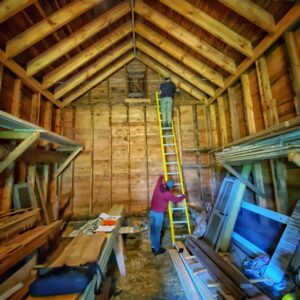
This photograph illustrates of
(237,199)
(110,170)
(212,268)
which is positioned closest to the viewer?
(212,268)

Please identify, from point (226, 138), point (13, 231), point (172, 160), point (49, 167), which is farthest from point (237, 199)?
point (49, 167)

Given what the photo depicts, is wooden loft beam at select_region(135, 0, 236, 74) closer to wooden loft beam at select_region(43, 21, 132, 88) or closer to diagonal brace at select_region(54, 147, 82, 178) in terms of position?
wooden loft beam at select_region(43, 21, 132, 88)

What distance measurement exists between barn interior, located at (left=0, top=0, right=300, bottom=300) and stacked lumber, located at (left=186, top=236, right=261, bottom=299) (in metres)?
0.02

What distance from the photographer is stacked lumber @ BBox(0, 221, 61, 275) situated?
76.5 inches

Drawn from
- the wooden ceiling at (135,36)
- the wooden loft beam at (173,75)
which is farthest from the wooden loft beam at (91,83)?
the wooden loft beam at (173,75)

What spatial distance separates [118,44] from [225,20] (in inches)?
96.0

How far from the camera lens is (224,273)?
90.0 inches

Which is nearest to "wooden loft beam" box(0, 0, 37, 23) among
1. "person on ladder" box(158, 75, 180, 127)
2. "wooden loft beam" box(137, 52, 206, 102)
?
"person on ladder" box(158, 75, 180, 127)

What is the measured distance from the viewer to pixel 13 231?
2449mm

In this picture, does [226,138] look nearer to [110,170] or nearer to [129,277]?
[110,170]

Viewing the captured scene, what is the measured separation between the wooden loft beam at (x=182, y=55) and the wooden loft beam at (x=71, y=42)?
2.18 feet

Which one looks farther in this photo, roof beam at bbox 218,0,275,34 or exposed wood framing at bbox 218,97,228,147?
exposed wood framing at bbox 218,97,228,147

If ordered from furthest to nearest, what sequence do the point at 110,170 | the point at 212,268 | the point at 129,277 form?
the point at 110,170 → the point at 129,277 → the point at 212,268

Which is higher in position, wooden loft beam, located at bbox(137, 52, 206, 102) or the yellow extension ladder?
wooden loft beam, located at bbox(137, 52, 206, 102)
